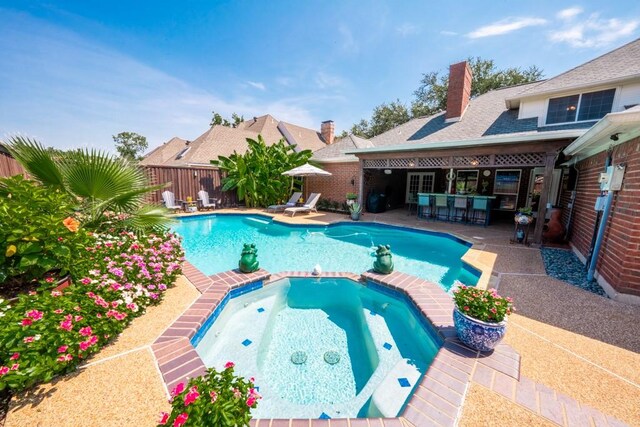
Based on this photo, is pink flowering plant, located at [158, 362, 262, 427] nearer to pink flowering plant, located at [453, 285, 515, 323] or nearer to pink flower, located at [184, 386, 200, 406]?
pink flower, located at [184, 386, 200, 406]

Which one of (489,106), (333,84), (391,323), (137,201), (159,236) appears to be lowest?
(391,323)

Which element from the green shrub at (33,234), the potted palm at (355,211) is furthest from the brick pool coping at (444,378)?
the potted palm at (355,211)

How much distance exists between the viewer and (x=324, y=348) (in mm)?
3674

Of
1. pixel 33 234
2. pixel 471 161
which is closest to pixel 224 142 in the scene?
pixel 471 161

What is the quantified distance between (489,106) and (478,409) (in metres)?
14.7

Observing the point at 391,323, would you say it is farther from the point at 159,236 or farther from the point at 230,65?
the point at 230,65

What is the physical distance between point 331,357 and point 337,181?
494 inches

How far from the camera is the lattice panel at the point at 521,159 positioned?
8062mm

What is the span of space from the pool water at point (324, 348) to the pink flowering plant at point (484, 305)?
2.57ft

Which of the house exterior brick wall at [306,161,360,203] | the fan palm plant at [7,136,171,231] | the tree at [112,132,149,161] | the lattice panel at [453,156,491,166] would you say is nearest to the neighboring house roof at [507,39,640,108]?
the lattice panel at [453,156,491,166]

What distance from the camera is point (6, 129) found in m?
3.13

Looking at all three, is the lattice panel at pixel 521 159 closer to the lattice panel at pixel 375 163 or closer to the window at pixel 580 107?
the window at pixel 580 107

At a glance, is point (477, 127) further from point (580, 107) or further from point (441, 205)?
point (441, 205)

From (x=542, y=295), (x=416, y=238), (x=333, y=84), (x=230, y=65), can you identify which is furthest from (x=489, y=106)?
(x=230, y=65)
